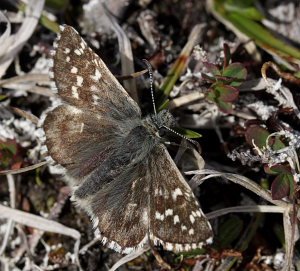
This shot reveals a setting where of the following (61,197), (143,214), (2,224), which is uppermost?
(143,214)

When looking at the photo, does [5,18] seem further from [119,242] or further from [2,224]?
[119,242]

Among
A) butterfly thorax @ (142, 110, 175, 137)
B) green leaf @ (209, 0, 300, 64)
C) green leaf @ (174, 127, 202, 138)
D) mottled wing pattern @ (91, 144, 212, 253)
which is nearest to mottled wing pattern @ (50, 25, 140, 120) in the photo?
butterfly thorax @ (142, 110, 175, 137)

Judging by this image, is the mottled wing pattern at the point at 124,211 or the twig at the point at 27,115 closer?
the mottled wing pattern at the point at 124,211

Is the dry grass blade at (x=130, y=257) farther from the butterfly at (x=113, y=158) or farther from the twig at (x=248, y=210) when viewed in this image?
the twig at (x=248, y=210)

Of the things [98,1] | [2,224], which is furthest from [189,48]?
[2,224]

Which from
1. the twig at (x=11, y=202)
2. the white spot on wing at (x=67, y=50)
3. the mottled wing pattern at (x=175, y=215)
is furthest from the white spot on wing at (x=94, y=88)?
the twig at (x=11, y=202)

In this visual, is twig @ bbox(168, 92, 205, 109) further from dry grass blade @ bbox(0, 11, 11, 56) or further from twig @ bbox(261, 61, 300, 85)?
dry grass blade @ bbox(0, 11, 11, 56)

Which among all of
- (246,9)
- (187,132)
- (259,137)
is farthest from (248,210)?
(246,9)
